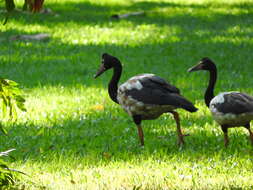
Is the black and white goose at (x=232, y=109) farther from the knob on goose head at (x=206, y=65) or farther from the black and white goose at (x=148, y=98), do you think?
the knob on goose head at (x=206, y=65)

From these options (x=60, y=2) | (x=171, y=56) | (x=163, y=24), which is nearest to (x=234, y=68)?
(x=171, y=56)

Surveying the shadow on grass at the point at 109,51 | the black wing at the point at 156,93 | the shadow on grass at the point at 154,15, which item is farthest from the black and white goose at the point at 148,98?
the shadow on grass at the point at 154,15

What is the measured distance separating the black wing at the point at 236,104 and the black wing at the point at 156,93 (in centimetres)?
42

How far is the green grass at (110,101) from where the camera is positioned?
736 centimetres

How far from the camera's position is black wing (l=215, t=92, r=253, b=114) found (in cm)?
808

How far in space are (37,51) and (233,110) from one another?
392 inches

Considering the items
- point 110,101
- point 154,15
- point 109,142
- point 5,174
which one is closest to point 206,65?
point 109,142

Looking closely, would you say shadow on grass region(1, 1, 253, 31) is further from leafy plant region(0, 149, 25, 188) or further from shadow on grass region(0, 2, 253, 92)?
leafy plant region(0, 149, 25, 188)

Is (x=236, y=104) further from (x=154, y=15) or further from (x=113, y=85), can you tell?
(x=154, y=15)

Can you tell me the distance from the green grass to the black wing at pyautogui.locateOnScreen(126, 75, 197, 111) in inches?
24.5

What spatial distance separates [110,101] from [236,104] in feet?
13.5

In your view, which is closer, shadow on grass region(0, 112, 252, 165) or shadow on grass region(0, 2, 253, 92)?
shadow on grass region(0, 112, 252, 165)

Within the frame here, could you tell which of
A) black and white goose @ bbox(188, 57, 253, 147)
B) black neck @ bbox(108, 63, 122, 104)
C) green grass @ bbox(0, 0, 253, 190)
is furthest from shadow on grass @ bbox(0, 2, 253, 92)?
black and white goose @ bbox(188, 57, 253, 147)

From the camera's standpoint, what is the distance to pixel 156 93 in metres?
8.45
